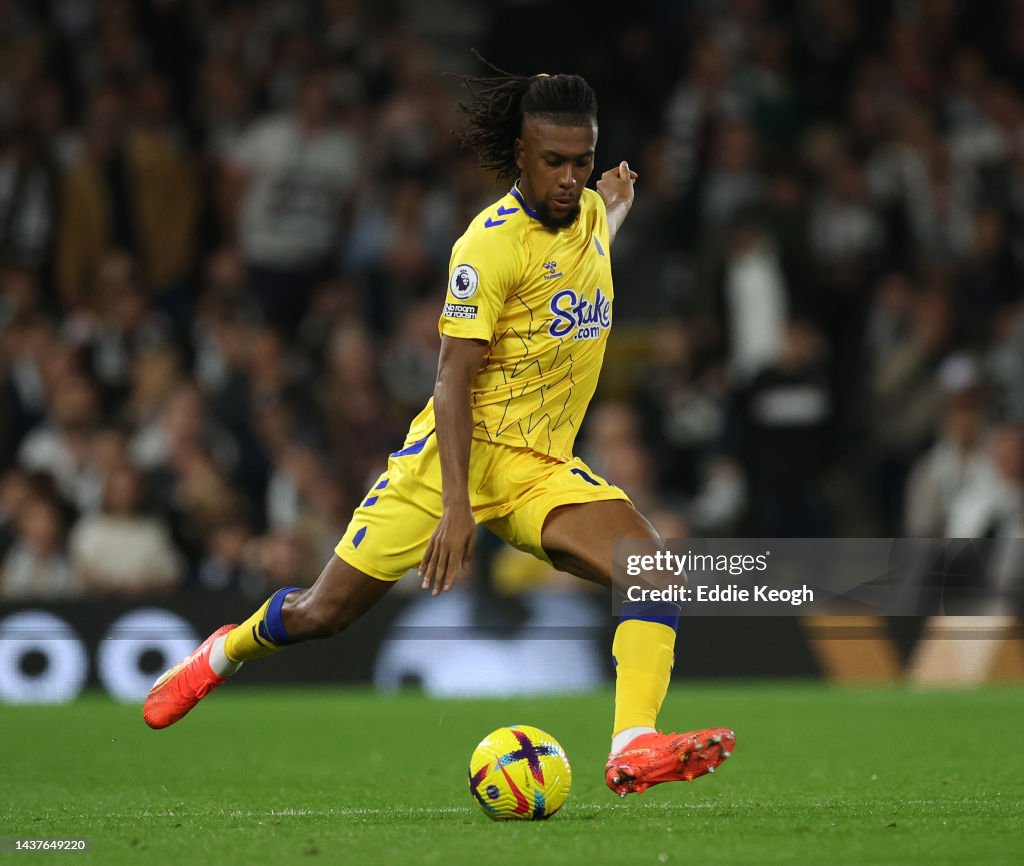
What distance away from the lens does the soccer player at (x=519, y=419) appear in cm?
601

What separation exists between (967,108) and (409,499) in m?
9.51

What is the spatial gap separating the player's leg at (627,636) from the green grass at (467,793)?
7.7 inches

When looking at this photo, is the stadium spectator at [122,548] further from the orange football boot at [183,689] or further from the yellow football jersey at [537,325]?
the yellow football jersey at [537,325]

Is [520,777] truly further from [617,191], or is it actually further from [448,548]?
[617,191]

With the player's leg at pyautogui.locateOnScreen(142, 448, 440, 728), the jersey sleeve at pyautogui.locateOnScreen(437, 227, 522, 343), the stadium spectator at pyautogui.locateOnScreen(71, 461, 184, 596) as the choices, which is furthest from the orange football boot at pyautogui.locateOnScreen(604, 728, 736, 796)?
the stadium spectator at pyautogui.locateOnScreen(71, 461, 184, 596)

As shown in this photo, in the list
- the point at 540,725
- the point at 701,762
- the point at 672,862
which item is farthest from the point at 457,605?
the point at 672,862

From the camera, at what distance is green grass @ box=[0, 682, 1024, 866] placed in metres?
5.10

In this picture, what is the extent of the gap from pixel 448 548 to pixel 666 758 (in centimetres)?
95

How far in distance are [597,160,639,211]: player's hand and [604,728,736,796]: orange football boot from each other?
7.13 feet

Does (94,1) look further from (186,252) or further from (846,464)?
(846,464)

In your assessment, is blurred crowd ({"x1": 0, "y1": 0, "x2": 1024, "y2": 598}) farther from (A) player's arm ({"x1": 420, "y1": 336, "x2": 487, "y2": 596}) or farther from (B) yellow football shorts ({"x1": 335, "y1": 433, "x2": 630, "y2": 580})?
(A) player's arm ({"x1": 420, "y1": 336, "x2": 487, "y2": 596})

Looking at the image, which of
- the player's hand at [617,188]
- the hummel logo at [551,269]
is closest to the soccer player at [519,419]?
the hummel logo at [551,269]

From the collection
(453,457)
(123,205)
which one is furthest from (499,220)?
(123,205)

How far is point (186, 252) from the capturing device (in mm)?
14516
